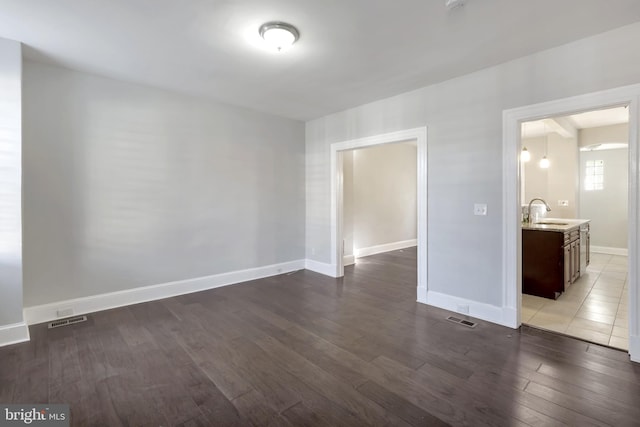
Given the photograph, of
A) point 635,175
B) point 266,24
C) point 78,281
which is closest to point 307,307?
point 78,281

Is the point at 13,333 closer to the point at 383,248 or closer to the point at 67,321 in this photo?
the point at 67,321

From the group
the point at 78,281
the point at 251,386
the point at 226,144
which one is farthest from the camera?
the point at 226,144

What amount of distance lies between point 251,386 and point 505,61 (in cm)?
376

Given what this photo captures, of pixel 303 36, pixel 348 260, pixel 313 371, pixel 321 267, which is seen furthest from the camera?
pixel 348 260

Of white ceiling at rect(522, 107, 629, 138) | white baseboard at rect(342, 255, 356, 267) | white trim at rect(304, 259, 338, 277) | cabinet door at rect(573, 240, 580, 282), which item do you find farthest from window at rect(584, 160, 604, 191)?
white trim at rect(304, 259, 338, 277)

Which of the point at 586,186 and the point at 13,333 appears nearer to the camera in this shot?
the point at 13,333

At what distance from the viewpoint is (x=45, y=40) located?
268 cm

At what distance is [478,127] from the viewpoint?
327 cm

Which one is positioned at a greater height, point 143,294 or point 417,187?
point 417,187

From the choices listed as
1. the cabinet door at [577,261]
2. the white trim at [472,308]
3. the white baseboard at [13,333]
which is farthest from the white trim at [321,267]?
the white baseboard at [13,333]

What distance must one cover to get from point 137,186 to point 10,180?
1180 mm

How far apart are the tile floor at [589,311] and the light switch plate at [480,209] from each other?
1.24 metres

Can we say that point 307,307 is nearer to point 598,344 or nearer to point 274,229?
point 274,229

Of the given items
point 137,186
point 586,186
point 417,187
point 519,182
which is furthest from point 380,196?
point 137,186
